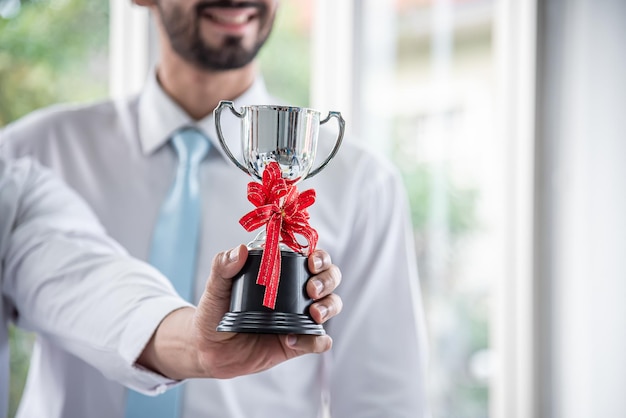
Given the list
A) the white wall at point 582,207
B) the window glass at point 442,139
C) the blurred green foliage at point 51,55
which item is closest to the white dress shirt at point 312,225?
the blurred green foliage at point 51,55

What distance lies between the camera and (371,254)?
180cm

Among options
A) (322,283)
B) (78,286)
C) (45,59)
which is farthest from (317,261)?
(45,59)

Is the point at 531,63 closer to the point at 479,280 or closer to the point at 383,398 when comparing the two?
the point at 479,280

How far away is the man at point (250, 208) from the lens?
173cm

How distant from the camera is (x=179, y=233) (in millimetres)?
1703

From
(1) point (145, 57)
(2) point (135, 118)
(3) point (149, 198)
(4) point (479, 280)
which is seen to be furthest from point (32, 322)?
(4) point (479, 280)

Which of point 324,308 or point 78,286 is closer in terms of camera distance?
point 324,308

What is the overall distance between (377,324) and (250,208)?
0.36 m

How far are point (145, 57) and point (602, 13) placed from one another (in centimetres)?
138

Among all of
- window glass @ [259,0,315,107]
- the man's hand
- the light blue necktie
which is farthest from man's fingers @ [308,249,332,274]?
window glass @ [259,0,315,107]

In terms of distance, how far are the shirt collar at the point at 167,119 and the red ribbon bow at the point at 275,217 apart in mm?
714

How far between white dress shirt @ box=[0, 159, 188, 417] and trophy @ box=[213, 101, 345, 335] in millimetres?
274

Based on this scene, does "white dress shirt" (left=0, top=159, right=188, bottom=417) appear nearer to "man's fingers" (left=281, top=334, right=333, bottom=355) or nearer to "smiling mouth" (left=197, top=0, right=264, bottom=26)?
"man's fingers" (left=281, top=334, right=333, bottom=355)

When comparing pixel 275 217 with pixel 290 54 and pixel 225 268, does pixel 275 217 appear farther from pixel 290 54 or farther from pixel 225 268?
pixel 290 54
